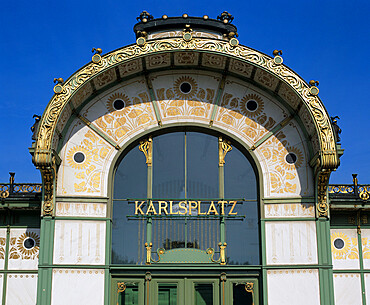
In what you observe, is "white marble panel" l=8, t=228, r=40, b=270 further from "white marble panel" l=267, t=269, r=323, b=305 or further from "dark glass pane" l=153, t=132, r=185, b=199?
"white marble panel" l=267, t=269, r=323, b=305

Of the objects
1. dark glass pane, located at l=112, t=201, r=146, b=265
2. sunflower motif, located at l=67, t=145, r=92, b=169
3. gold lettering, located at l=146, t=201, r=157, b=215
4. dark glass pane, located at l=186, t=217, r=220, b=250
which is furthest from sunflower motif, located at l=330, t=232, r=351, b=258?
sunflower motif, located at l=67, t=145, r=92, b=169

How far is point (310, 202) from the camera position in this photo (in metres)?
19.2

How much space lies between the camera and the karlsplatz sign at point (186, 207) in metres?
19.3

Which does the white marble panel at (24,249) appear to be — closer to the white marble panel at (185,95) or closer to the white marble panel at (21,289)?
the white marble panel at (21,289)

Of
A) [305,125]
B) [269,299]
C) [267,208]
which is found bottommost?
[269,299]

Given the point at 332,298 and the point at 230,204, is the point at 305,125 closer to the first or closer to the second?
the point at 230,204

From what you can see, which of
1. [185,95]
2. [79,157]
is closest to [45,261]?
[79,157]

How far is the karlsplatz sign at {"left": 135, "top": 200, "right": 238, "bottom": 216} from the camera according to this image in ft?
63.2

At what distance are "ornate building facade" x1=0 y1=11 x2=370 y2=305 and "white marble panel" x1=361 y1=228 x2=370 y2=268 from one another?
7cm

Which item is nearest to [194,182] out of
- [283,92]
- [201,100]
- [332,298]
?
[201,100]

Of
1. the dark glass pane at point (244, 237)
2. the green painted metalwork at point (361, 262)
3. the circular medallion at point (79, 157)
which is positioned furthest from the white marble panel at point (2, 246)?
the green painted metalwork at point (361, 262)

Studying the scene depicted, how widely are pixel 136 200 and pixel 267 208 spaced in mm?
3862

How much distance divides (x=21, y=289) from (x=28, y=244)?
1321 mm

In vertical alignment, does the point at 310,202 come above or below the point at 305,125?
below
